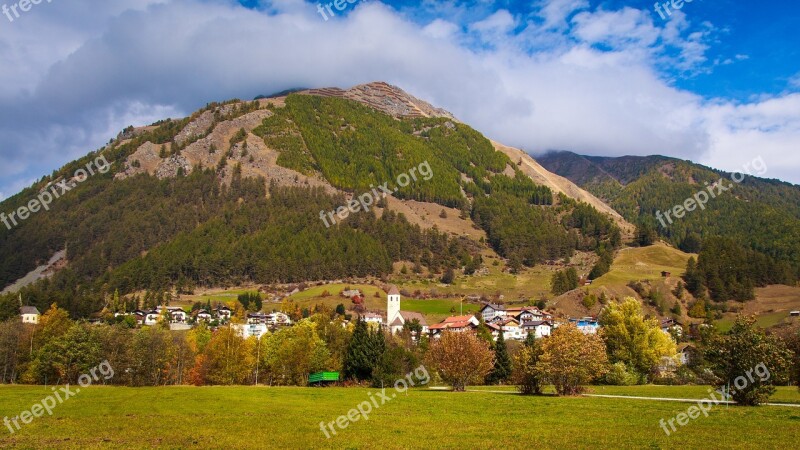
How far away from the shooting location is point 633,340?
79.7m

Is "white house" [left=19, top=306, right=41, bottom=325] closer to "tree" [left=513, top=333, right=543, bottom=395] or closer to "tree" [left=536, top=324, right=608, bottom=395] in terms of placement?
"tree" [left=513, top=333, right=543, bottom=395]

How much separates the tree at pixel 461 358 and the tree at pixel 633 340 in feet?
76.3

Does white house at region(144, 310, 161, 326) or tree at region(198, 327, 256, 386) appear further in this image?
white house at region(144, 310, 161, 326)

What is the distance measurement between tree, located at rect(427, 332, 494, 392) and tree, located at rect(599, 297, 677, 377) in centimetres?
2324

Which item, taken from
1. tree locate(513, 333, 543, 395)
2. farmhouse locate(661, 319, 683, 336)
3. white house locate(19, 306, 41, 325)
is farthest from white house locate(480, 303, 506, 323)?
white house locate(19, 306, 41, 325)

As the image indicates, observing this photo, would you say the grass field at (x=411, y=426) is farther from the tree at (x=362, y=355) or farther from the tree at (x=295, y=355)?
the tree at (x=295, y=355)

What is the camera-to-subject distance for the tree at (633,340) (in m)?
78.9

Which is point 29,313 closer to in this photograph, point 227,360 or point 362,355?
point 227,360

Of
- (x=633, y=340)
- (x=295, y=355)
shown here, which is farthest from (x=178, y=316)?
(x=633, y=340)

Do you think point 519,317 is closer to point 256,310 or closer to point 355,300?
point 355,300

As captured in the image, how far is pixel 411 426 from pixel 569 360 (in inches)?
992

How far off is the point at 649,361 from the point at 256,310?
144180 mm

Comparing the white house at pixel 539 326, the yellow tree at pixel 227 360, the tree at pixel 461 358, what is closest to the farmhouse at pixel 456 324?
the white house at pixel 539 326

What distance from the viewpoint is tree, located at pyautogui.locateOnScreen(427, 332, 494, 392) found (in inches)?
2496
